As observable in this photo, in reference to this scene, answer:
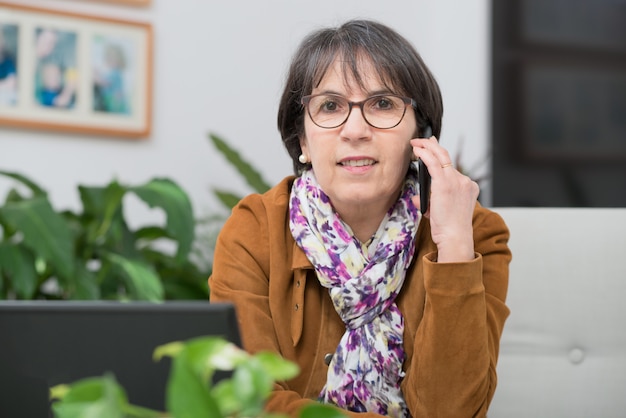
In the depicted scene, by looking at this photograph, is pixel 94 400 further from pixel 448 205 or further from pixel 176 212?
pixel 176 212

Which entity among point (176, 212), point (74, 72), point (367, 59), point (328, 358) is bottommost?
point (328, 358)

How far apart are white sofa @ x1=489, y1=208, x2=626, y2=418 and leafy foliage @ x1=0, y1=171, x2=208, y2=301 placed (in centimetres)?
113

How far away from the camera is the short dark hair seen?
4.73 feet

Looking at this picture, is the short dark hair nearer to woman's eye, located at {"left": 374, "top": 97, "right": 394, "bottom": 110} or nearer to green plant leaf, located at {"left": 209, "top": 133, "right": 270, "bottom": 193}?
woman's eye, located at {"left": 374, "top": 97, "right": 394, "bottom": 110}

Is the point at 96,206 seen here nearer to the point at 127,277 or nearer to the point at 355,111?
the point at 127,277

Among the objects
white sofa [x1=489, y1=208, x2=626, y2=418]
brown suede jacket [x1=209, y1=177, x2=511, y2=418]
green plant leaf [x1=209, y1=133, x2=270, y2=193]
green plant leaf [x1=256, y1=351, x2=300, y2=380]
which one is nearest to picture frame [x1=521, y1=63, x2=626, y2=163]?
green plant leaf [x1=209, y1=133, x2=270, y2=193]

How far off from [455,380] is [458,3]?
2.65 m

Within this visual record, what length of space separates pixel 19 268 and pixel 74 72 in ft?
3.15

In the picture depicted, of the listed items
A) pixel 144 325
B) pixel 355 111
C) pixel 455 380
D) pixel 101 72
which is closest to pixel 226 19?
pixel 101 72

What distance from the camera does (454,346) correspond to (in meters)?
1.29

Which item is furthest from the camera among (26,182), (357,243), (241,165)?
(241,165)

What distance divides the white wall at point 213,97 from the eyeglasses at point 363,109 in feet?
5.50

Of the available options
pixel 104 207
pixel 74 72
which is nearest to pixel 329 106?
pixel 104 207

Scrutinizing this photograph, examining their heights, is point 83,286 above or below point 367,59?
below
